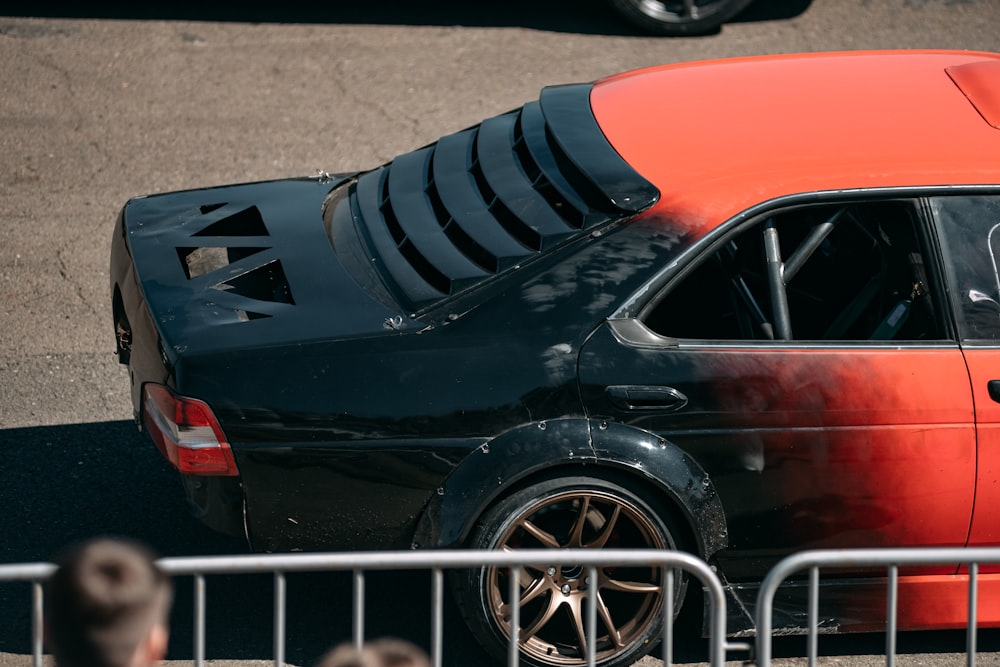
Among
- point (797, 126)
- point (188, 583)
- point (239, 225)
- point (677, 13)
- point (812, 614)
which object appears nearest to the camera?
point (812, 614)

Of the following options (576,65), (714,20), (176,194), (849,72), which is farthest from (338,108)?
(849,72)

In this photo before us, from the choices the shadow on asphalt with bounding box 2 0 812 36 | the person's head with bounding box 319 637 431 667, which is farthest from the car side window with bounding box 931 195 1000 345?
Answer: the shadow on asphalt with bounding box 2 0 812 36

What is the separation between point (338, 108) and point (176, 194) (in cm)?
348

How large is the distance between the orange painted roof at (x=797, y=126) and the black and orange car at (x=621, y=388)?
0.05ft

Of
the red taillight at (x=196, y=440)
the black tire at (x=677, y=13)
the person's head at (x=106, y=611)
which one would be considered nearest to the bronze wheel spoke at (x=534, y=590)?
the red taillight at (x=196, y=440)

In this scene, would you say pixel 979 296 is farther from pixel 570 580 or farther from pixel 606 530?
pixel 570 580

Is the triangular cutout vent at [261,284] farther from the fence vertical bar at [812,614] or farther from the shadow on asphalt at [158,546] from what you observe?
the fence vertical bar at [812,614]

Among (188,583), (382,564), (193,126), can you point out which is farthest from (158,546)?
(193,126)

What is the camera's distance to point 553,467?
13.6 feet

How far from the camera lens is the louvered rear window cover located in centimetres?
428

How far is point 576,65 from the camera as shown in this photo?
9227 mm

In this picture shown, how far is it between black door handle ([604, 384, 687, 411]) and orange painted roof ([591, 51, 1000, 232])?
53 centimetres

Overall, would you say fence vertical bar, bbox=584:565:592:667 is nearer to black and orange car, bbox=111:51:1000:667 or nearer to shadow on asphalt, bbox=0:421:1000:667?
black and orange car, bbox=111:51:1000:667

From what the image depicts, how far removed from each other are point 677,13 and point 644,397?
6150 mm
